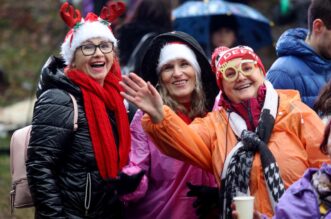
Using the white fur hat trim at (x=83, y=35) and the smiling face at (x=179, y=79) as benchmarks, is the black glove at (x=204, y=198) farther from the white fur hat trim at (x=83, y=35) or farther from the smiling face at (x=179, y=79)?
the white fur hat trim at (x=83, y=35)

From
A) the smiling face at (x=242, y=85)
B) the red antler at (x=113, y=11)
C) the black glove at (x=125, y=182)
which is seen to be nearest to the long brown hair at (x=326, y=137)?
the smiling face at (x=242, y=85)

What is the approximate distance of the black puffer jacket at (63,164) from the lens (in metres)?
6.18

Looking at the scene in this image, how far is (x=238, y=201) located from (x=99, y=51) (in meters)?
1.86

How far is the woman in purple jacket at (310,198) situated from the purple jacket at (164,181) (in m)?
1.46

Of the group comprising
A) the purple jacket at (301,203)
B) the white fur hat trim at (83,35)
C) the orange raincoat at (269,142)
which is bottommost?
the purple jacket at (301,203)

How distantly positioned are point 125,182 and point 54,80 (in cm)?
81

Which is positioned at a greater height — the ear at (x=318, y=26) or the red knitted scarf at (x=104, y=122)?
the ear at (x=318, y=26)

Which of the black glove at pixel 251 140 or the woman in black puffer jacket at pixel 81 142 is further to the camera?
the woman in black puffer jacket at pixel 81 142

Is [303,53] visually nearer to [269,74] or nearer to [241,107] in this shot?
[269,74]

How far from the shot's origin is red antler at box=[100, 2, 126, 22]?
6820 mm

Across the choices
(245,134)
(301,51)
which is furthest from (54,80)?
(301,51)

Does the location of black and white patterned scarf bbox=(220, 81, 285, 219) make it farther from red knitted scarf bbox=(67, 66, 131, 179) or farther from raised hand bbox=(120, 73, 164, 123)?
red knitted scarf bbox=(67, 66, 131, 179)

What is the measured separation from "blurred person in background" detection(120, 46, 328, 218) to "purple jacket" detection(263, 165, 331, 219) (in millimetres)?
629

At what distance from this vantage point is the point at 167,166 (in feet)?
21.2
